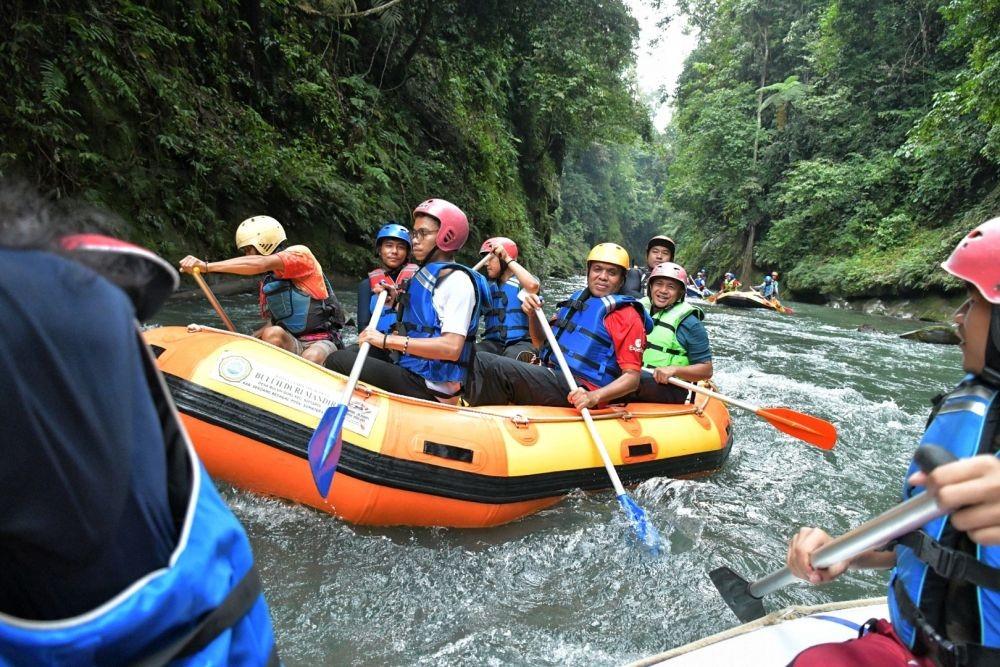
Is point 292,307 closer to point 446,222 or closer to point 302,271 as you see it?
point 302,271

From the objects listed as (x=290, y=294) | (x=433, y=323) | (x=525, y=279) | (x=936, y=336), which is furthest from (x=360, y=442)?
(x=936, y=336)

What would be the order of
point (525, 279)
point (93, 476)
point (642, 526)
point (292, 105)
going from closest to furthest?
point (93, 476)
point (642, 526)
point (525, 279)
point (292, 105)

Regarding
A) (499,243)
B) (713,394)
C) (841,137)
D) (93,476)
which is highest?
(841,137)

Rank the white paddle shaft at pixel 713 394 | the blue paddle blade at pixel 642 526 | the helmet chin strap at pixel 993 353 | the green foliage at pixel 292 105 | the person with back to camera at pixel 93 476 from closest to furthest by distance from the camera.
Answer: the person with back to camera at pixel 93 476
the helmet chin strap at pixel 993 353
the blue paddle blade at pixel 642 526
the white paddle shaft at pixel 713 394
the green foliage at pixel 292 105

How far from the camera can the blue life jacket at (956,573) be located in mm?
1248

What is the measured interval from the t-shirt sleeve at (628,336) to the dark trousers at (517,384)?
0.47 metres

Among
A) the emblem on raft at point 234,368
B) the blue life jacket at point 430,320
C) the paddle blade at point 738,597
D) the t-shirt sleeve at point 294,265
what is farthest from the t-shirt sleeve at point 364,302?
the paddle blade at point 738,597

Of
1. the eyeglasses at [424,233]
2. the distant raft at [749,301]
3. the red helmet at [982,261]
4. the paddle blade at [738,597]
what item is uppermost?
the red helmet at [982,261]

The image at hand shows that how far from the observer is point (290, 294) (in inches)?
187

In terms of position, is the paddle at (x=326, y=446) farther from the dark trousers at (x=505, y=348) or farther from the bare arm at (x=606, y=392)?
the dark trousers at (x=505, y=348)

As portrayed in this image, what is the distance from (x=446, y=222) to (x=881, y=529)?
2.90 metres

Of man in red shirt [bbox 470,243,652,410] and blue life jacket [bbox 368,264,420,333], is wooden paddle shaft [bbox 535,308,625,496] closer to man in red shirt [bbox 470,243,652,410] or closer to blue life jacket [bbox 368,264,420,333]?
man in red shirt [bbox 470,243,652,410]

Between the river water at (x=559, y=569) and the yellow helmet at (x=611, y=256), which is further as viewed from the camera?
Answer: the yellow helmet at (x=611, y=256)

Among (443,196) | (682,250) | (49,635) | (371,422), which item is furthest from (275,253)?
(682,250)
